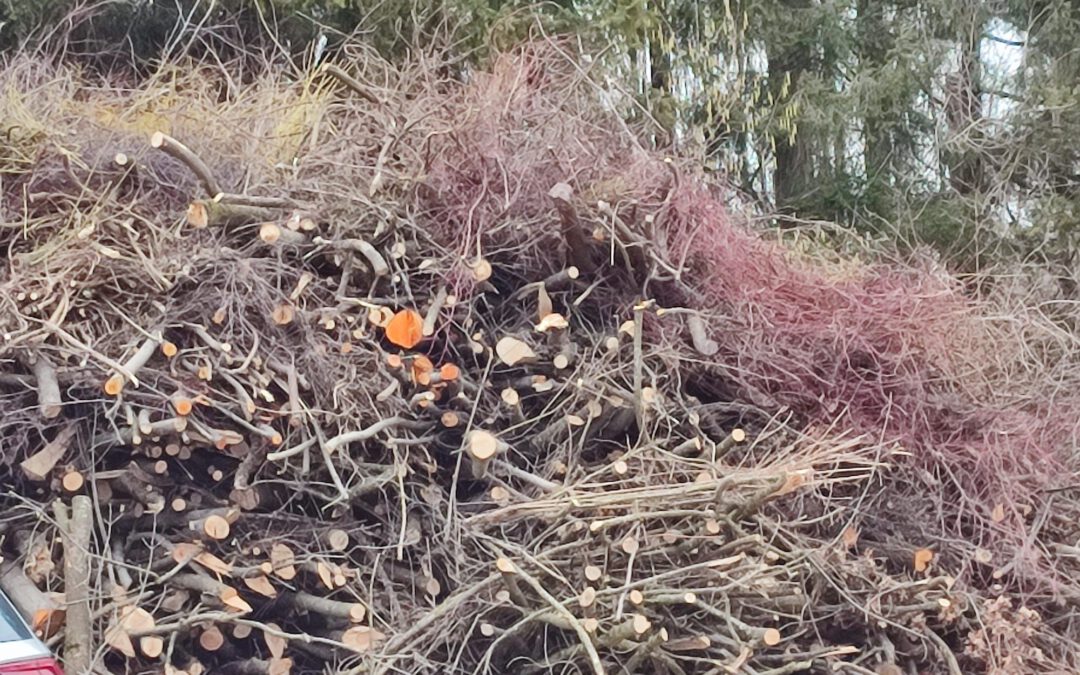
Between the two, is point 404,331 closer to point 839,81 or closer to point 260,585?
point 260,585

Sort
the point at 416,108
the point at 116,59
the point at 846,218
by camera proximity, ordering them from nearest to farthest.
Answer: the point at 416,108 < the point at 116,59 < the point at 846,218

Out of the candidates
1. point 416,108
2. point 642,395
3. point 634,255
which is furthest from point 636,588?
point 416,108

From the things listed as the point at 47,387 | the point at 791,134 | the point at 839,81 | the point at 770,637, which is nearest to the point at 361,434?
the point at 47,387

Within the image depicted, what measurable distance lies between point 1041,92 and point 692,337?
4055mm

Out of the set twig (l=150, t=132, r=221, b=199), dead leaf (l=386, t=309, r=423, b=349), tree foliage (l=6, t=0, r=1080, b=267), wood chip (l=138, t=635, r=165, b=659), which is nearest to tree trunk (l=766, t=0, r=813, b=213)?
tree foliage (l=6, t=0, r=1080, b=267)

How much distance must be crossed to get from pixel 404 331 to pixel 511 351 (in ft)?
1.35

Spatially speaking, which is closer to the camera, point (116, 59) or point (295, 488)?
point (295, 488)

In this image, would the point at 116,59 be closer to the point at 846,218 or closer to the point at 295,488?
the point at 295,488

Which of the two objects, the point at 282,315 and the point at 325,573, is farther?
the point at 282,315

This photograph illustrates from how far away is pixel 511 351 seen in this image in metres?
3.86

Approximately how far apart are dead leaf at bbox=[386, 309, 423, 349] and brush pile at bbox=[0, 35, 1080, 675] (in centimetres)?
1

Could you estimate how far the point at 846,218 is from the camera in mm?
7160

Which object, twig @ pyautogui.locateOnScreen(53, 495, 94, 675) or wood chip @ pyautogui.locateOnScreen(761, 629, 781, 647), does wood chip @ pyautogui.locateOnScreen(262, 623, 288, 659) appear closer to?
twig @ pyautogui.locateOnScreen(53, 495, 94, 675)

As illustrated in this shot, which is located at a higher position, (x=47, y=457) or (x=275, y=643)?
(x=47, y=457)
